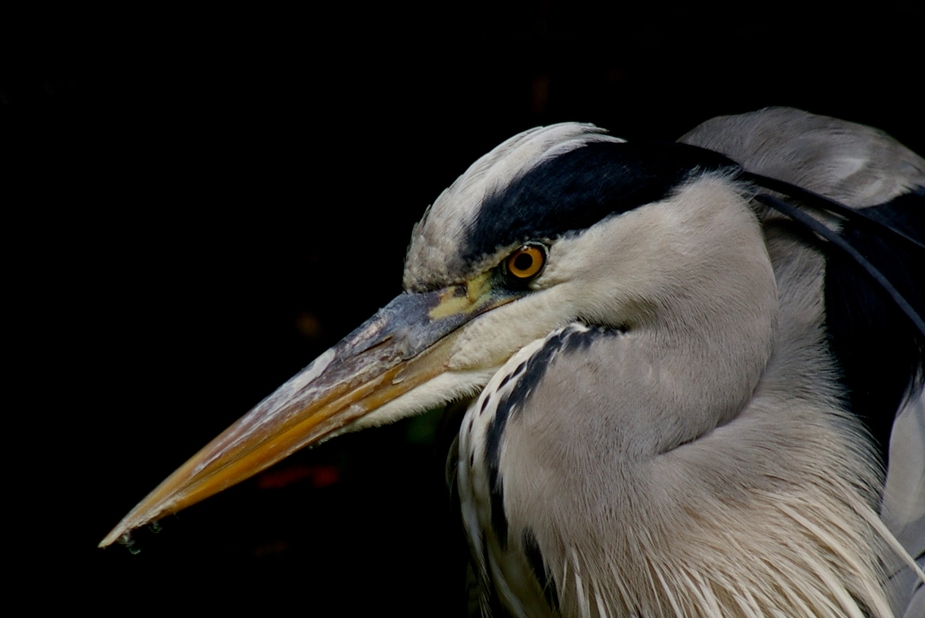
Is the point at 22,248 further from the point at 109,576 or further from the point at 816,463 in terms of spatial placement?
the point at 816,463

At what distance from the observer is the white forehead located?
1.27m

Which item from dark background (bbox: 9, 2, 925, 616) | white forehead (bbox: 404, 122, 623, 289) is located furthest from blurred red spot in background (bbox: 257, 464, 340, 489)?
white forehead (bbox: 404, 122, 623, 289)

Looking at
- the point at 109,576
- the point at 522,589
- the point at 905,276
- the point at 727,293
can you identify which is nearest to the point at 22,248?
the point at 109,576

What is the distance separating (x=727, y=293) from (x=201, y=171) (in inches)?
60.6

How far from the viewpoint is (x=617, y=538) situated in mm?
1247

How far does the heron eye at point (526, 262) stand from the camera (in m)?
1.27

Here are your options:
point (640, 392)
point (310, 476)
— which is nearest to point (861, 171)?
point (640, 392)

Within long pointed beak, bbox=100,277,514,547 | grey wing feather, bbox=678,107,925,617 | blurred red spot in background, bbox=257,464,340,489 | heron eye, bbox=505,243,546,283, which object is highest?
heron eye, bbox=505,243,546,283

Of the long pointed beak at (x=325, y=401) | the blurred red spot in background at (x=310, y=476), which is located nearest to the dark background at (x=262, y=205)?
the blurred red spot in background at (x=310, y=476)

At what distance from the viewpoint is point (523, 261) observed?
128 centimetres

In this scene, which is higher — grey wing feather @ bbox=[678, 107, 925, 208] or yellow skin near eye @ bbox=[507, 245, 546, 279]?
yellow skin near eye @ bbox=[507, 245, 546, 279]

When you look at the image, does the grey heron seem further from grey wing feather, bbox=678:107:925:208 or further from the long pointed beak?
grey wing feather, bbox=678:107:925:208

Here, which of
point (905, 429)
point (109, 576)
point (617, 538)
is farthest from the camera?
point (109, 576)

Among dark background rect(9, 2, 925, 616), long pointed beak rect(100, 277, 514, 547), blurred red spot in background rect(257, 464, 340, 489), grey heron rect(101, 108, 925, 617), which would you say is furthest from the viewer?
blurred red spot in background rect(257, 464, 340, 489)
